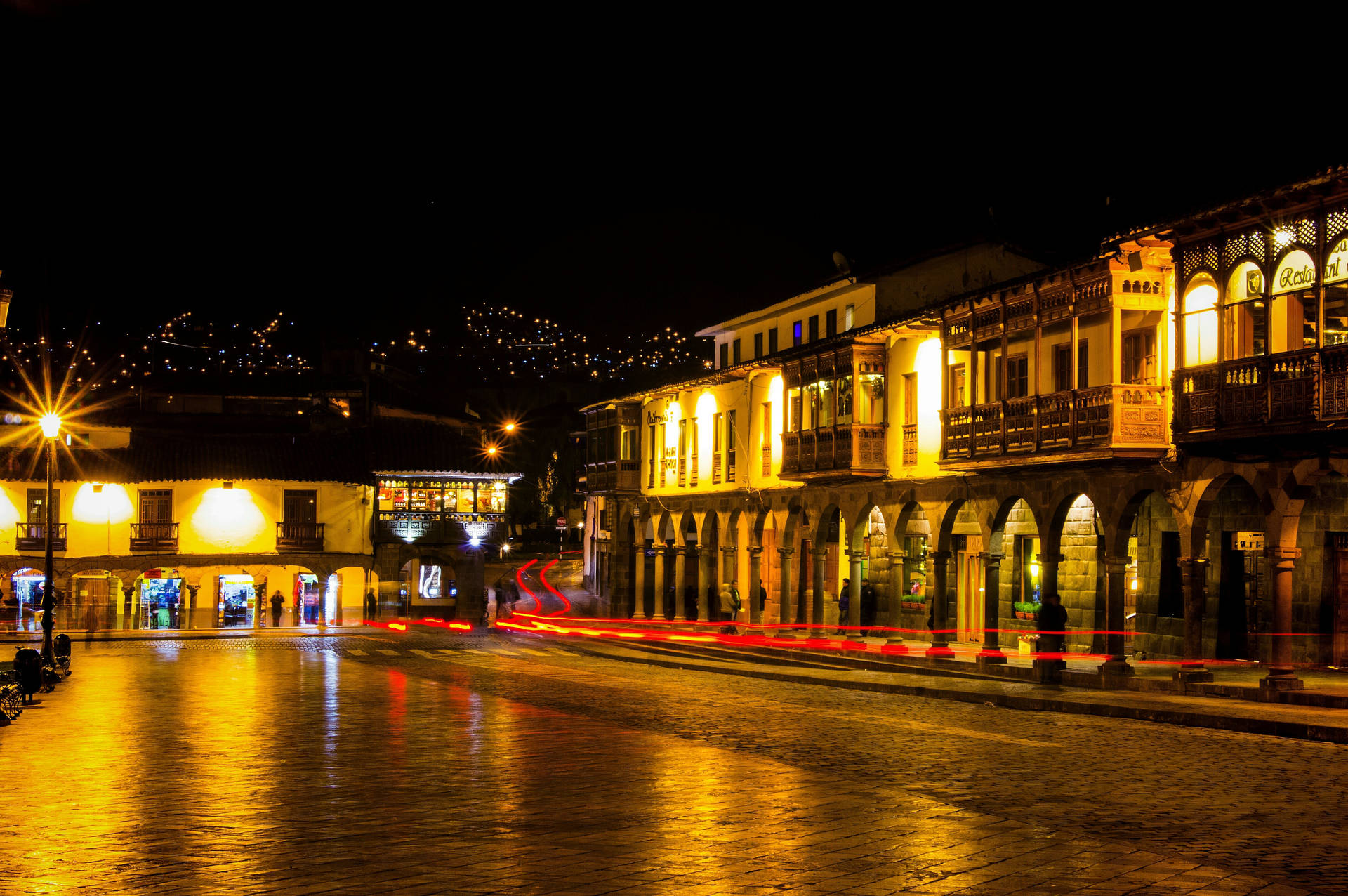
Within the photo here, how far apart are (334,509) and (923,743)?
4664cm

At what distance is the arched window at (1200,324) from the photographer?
22906 mm

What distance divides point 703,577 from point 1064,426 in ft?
72.0

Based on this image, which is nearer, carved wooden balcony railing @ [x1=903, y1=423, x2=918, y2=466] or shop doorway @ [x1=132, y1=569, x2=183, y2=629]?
carved wooden balcony railing @ [x1=903, y1=423, x2=918, y2=466]

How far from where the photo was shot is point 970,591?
33.5 m

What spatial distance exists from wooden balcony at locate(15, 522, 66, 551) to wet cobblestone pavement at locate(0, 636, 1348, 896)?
37093 mm

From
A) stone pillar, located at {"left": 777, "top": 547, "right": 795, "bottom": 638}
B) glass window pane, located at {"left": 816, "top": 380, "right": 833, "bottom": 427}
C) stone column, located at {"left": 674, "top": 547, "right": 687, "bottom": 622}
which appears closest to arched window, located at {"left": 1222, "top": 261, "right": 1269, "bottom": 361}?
glass window pane, located at {"left": 816, "top": 380, "right": 833, "bottom": 427}

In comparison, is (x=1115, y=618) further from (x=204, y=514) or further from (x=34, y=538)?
(x=34, y=538)

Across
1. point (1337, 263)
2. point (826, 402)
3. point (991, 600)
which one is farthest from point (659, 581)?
point (1337, 263)

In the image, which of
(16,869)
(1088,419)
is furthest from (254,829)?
(1088,419)

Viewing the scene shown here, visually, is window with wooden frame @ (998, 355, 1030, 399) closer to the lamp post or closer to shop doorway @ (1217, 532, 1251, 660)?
shop doorway @ (1217, 532, 1251, 660)

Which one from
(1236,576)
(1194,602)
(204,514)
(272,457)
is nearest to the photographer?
(1194,602)

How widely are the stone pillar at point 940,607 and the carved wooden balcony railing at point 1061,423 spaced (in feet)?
8.28

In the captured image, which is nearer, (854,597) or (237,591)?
(854,597)

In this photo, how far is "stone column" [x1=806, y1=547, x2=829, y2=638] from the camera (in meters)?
35.8
